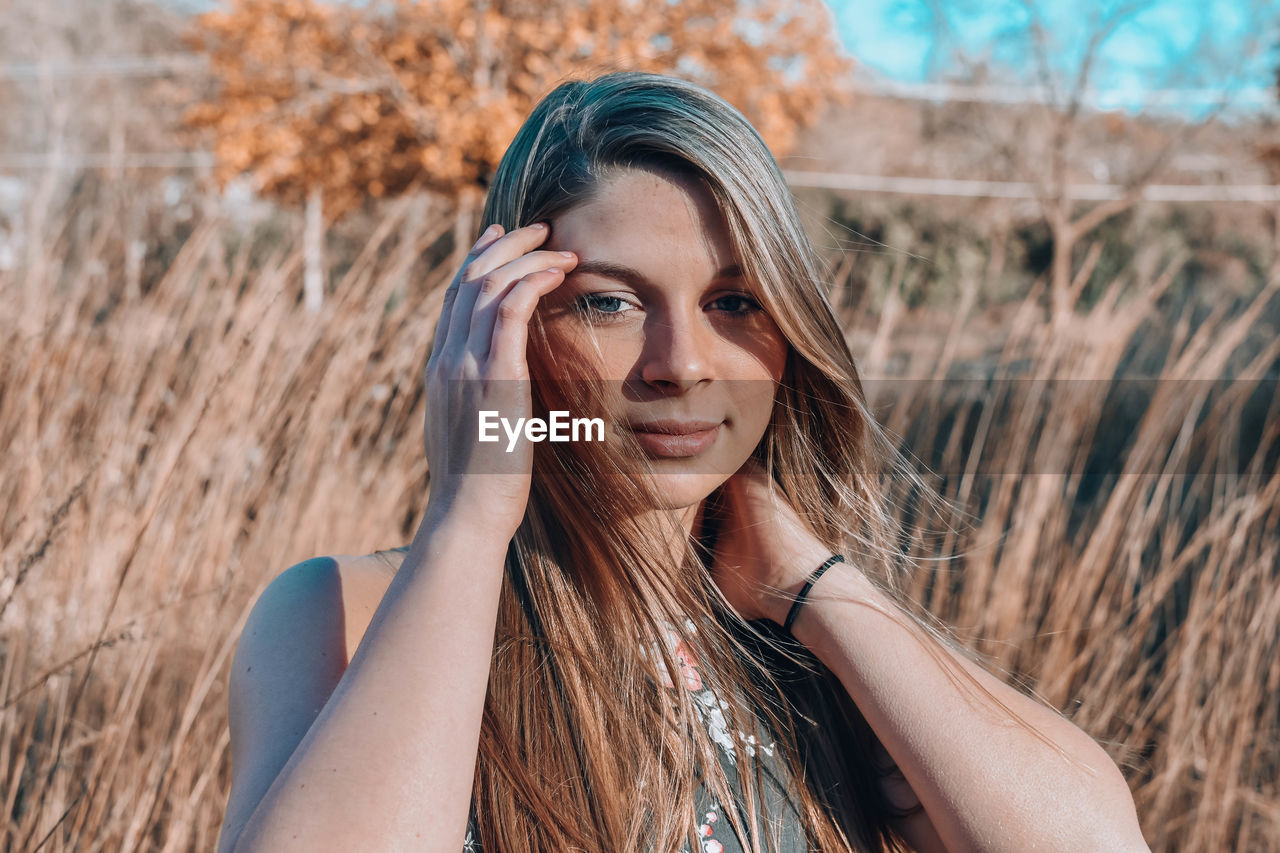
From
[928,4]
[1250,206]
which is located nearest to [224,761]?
[928,4]

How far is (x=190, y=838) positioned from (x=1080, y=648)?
2031 mm

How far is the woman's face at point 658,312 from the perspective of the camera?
3.27 ft

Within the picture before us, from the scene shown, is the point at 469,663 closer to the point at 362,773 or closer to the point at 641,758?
the point at 362,773

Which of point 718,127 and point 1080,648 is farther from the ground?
point 718,127

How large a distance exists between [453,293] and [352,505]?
4.34ft

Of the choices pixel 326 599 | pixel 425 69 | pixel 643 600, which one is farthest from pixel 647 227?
pixel 425 69

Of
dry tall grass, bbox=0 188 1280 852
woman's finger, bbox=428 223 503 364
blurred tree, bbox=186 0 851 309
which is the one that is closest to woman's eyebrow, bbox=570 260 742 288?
woman's finger, bbox=428 223 503 364

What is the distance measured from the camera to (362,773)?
73cm

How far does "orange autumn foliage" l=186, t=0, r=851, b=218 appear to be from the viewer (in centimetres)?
537

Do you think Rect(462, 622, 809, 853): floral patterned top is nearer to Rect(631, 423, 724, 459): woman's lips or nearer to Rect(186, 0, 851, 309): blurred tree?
Rect(631, 423, 724, 459): woman's lips

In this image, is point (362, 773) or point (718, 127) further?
point (718, 127)

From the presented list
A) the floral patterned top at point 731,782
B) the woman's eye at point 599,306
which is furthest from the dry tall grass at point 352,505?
the floral patterned top at point 731,782

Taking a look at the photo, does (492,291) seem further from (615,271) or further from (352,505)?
(352,505)

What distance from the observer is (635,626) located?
102 centimetres
